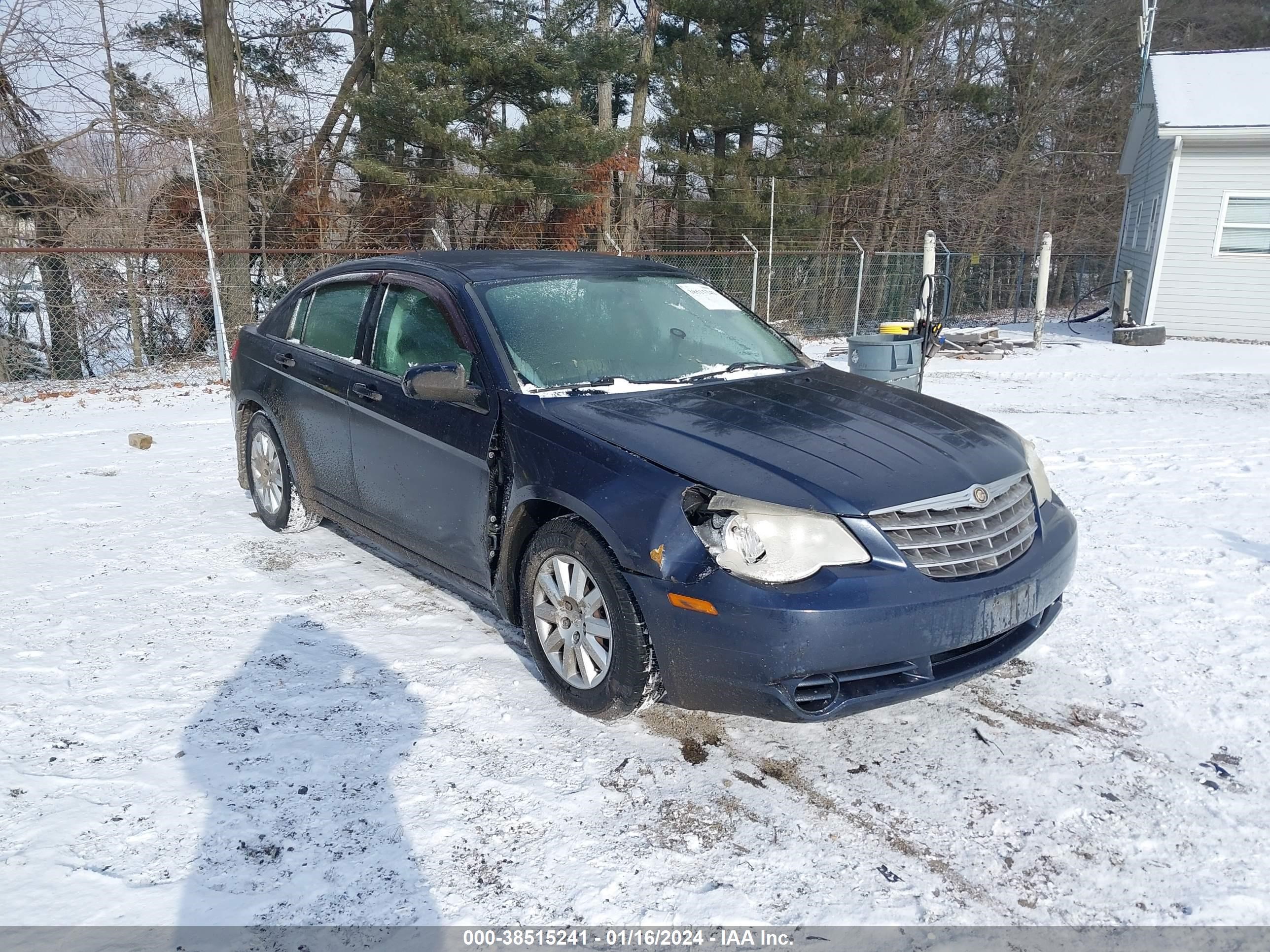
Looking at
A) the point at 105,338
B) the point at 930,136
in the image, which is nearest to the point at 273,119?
the point at 105,338

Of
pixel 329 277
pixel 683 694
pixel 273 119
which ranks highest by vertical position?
pixel 273 119

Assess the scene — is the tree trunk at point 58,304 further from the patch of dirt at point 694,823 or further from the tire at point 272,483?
the patch of dirt at point 694,823

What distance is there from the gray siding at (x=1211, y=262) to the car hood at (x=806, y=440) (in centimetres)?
1506

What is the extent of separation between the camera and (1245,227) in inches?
606

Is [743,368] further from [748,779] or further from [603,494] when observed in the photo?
[748,779]

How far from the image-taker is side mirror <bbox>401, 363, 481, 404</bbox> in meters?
3.39

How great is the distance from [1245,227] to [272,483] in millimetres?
16769

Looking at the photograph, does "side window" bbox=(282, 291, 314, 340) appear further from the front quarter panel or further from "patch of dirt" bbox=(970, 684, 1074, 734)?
"patch of dirt" bbox=(970, 684, 1074, 734)

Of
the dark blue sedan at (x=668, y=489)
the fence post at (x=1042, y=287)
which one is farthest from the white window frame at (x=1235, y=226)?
the dark blue sedan at (x=668, y=489)

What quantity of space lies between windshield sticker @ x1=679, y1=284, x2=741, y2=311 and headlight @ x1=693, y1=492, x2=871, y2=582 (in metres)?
1.88

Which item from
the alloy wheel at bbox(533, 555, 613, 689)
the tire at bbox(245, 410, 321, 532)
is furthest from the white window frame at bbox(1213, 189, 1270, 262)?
the alloy wheel at bbox(533, 555, 613, 689)

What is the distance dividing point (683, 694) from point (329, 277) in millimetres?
3180

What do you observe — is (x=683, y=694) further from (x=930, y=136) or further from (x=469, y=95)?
(x=930, y=136)

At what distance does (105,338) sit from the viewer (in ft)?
40.7
